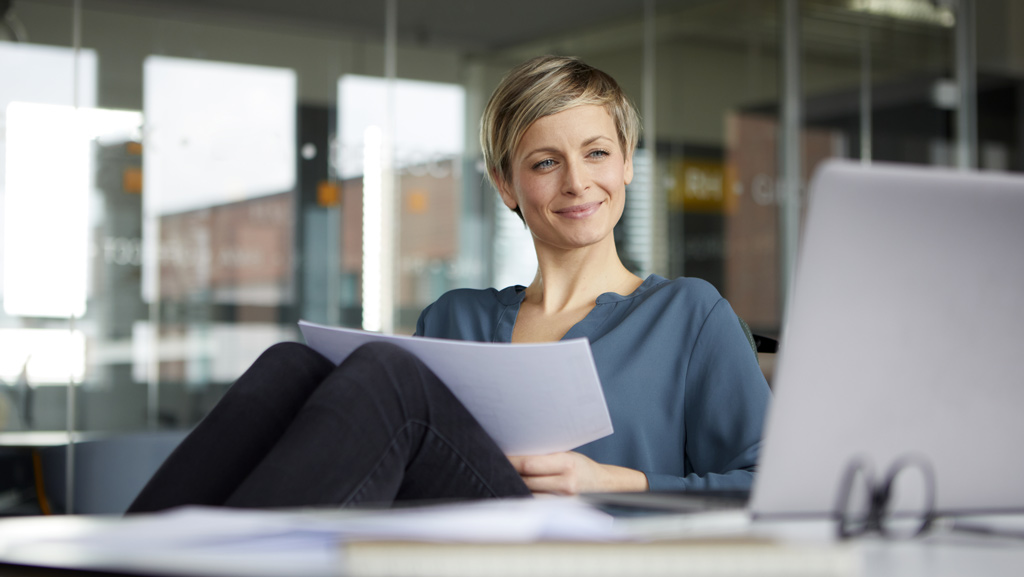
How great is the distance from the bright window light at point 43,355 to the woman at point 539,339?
2.61 metres

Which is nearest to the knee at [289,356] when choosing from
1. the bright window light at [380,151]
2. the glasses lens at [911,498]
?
the glasses lens at [911,498]

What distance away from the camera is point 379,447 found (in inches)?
36.3

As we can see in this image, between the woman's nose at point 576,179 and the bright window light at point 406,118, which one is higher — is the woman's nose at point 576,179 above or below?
below

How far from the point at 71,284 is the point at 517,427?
3.30 m

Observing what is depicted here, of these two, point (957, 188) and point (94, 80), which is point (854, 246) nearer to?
point (957, 188)

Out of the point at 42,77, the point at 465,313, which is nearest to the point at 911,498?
the point at 465,313

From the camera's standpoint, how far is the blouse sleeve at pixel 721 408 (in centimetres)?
135

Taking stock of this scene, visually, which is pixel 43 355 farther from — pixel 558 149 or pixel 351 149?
pixel 558 149

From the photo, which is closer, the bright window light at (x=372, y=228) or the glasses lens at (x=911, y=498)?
the glasses lens at (x=911, y=498)

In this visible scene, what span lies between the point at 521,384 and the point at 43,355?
3.37 meters

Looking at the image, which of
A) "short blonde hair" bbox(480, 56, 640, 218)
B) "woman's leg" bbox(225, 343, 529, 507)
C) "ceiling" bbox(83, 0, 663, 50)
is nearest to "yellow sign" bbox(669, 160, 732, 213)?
"ceiling" bbox(83, 0, 663, 50)

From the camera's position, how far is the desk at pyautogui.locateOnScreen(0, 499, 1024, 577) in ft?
1.88

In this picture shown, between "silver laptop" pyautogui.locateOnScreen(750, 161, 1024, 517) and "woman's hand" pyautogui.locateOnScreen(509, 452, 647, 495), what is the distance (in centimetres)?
42

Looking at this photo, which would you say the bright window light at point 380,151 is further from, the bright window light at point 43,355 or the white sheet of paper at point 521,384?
the white sheet of paper at point 521,384
